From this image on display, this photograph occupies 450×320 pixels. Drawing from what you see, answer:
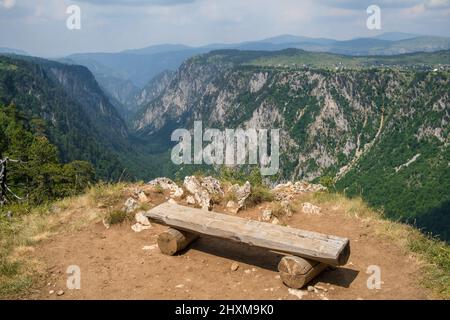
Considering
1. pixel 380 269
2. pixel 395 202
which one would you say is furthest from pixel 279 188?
pixel 395 202

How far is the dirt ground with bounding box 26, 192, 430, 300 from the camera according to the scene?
10.3 meters

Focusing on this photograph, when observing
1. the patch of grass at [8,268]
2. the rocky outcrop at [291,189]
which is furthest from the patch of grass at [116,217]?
the rocky outcrop at [291,189]

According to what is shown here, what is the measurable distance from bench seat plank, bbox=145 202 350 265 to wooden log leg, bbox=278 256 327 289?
0.65ft

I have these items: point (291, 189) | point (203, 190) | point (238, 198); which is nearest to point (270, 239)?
point (238, 198)

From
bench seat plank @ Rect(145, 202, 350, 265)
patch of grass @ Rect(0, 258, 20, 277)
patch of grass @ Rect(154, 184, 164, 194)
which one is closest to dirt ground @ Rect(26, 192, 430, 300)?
patch of grass @ Rect(0, 258, 20, 277)

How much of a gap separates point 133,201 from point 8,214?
4.70 meters

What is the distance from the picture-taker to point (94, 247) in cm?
1307

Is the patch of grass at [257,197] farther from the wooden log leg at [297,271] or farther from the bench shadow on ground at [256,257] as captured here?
the wooden log leg at [297,271]

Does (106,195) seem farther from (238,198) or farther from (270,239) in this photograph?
(270,239)

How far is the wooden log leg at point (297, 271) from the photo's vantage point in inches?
400

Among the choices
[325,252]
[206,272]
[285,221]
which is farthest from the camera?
[285,221]

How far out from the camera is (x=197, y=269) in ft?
38.2
